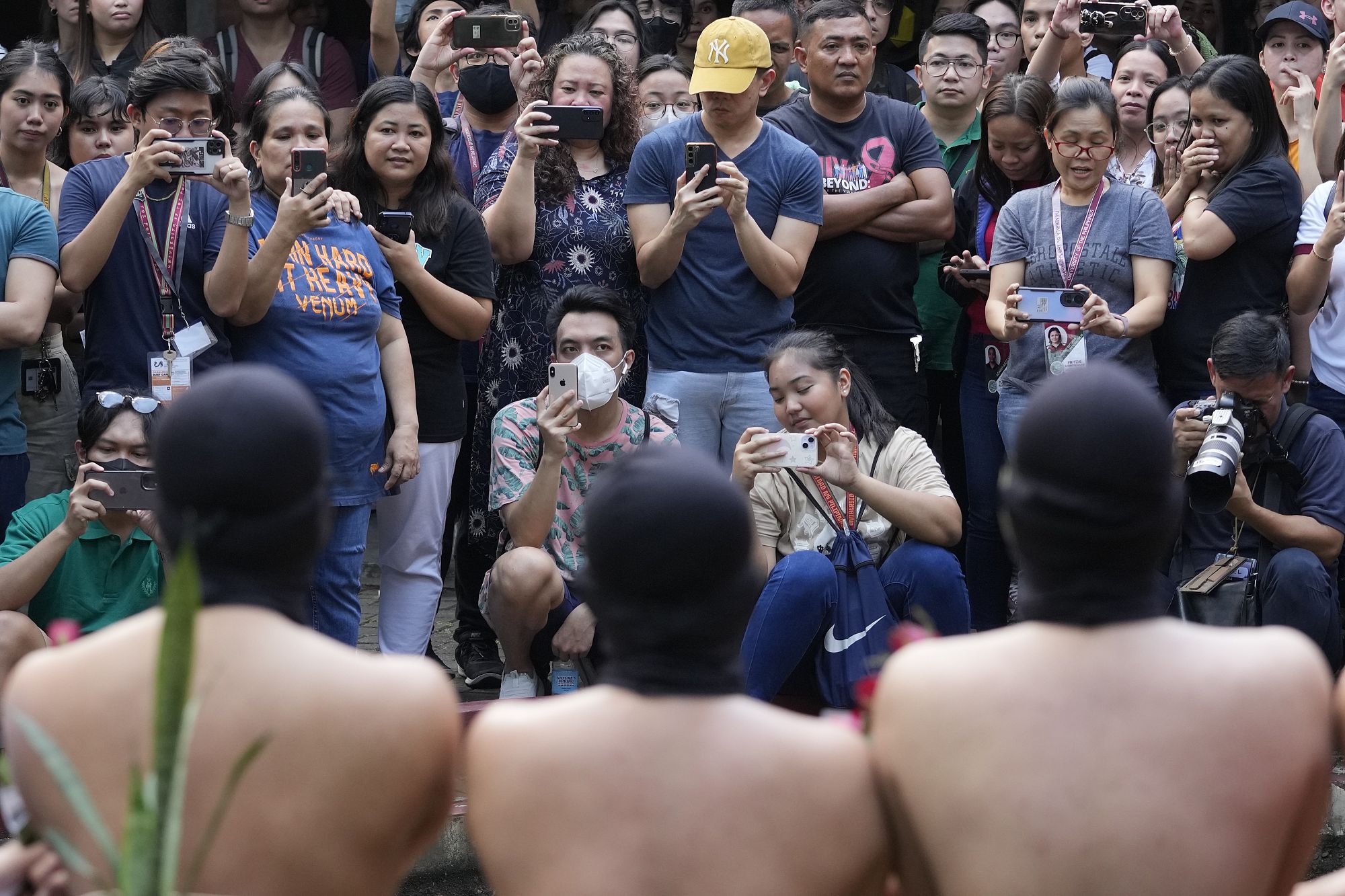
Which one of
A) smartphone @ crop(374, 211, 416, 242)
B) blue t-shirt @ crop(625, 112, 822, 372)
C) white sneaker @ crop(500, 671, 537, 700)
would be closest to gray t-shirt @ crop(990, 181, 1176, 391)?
blue t-shirt @ crop(625, 112, 822, 372)

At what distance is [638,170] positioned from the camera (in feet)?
16.9

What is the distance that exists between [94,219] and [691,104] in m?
2.35

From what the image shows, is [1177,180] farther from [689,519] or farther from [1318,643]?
[689,519]

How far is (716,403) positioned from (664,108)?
1.39 meters

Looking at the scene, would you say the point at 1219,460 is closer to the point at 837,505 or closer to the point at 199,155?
the point at 837,505

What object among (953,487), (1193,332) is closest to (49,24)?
(953,487)

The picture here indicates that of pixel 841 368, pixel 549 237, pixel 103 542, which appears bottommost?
pixel 103 542

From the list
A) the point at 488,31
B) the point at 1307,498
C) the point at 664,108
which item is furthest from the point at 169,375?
the point at 1307,498

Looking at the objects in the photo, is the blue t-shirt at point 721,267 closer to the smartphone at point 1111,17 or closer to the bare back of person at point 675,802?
the smartphone at point 1111,17

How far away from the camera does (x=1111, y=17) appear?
5.88m

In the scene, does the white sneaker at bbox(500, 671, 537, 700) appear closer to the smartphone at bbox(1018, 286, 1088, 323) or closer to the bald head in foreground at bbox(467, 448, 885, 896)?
the smartphone at bbox(1018, 286, 1088, 323)

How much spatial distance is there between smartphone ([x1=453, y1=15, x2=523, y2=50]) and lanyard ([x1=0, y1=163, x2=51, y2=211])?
4.83ft

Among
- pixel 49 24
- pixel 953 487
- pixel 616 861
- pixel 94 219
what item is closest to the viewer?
pixel 616 861

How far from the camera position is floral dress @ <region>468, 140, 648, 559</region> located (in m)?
5.20
